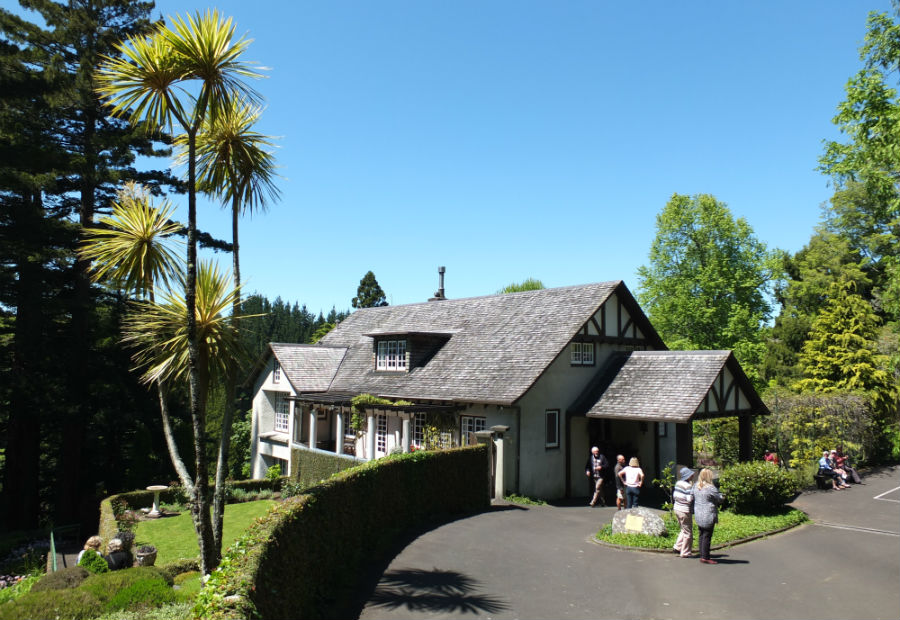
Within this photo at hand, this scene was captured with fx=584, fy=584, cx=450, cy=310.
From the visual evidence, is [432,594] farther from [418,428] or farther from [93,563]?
[418,428]

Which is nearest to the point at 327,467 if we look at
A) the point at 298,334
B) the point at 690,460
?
the point at 690,460

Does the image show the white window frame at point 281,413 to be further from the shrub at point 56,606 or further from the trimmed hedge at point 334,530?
the shrub at point 56,606

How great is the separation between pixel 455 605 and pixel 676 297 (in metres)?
36.0

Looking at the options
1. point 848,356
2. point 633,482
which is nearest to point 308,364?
point 633,482

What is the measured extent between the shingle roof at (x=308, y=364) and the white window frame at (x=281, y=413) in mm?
2101

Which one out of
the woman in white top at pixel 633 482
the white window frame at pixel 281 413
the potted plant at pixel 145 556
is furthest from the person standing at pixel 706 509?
the white window frame at pixel 281 413

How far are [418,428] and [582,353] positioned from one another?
741 cm

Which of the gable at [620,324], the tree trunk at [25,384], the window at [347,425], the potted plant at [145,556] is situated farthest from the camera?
the window at [347,425]

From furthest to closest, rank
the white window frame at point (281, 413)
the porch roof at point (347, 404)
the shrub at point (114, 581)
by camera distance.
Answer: the white window frame at point (281, 413) < the porch roof at point (347, 404) < the shrub at point (114, 581)

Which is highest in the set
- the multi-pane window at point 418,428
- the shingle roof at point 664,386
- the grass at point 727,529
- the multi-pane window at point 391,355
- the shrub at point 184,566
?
the multi-pane window at point 391,355

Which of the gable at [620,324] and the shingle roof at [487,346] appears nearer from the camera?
the shingle roof at [487,346]

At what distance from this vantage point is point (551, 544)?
555 inches

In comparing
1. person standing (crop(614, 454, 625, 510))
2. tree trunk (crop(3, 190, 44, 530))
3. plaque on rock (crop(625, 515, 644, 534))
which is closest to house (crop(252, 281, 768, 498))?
person standing (crop(614, 454, 625, 510))

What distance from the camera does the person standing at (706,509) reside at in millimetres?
12164
